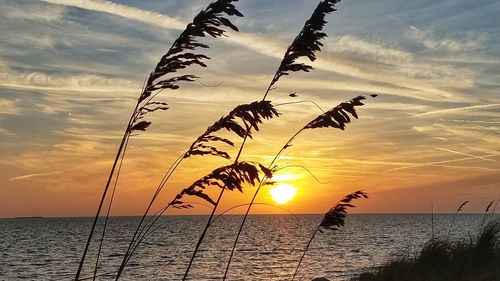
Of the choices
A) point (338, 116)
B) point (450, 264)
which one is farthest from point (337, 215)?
point (450, 264)

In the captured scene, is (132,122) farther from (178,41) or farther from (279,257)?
(279,257)

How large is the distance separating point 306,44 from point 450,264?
415 inches

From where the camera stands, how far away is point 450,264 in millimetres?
13031

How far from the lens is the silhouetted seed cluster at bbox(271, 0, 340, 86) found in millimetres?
4344

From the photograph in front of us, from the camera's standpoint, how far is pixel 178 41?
12.4 feet

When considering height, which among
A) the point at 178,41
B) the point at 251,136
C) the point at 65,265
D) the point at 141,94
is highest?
the point at 178,41

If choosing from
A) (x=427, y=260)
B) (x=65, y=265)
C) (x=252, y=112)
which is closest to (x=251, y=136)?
(x=252, y=112)

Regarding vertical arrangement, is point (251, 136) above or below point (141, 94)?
below

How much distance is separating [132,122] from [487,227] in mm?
13981

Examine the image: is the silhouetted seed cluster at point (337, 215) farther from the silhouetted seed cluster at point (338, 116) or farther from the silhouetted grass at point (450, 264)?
the silhouetted grass at point (450, 264)

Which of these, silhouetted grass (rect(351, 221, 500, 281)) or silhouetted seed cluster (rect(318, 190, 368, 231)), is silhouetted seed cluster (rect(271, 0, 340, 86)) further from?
silhouetted grass (rect(351, 221, 500, 281))

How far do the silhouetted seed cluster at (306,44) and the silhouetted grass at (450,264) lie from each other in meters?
9.02

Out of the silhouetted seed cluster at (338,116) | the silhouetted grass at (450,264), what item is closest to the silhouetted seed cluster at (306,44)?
the silhouetted seed cluster at (338,116)

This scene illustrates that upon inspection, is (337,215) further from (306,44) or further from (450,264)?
(450,264)
